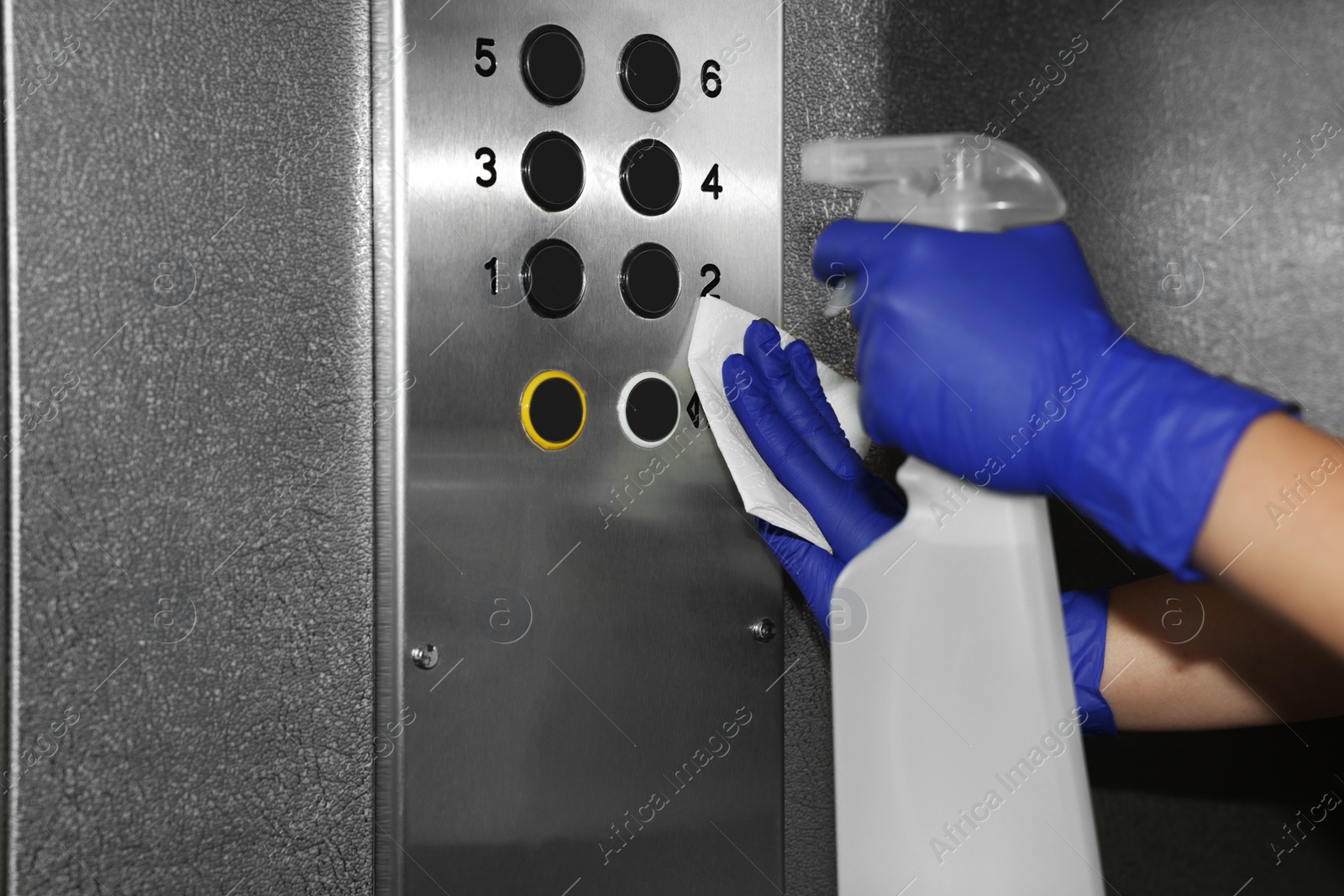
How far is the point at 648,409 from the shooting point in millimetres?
572

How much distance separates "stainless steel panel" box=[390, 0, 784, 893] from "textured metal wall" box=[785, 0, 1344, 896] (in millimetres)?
232

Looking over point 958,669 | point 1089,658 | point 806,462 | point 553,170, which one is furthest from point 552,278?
point 1089,658

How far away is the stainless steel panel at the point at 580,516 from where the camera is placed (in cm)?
50

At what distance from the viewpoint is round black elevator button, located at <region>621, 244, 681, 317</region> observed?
0.56m

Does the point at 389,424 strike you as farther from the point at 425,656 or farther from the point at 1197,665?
the point at 1197,665

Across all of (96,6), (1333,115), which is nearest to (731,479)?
(96,6)

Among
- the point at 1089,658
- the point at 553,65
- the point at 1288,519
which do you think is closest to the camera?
the point at 1288,519

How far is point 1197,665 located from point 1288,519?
0.83 feet

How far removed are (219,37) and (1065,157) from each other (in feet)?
1.94

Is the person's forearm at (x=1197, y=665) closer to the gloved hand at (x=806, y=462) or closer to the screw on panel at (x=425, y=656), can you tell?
the gloved hand at (x=806, y=462)

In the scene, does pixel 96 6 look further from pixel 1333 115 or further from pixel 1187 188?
pixel 1333 115

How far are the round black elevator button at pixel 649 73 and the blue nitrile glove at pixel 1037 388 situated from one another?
15 cm

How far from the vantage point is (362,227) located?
0.51 meters

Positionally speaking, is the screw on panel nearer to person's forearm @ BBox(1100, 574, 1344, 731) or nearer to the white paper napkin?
the white paper napkin
